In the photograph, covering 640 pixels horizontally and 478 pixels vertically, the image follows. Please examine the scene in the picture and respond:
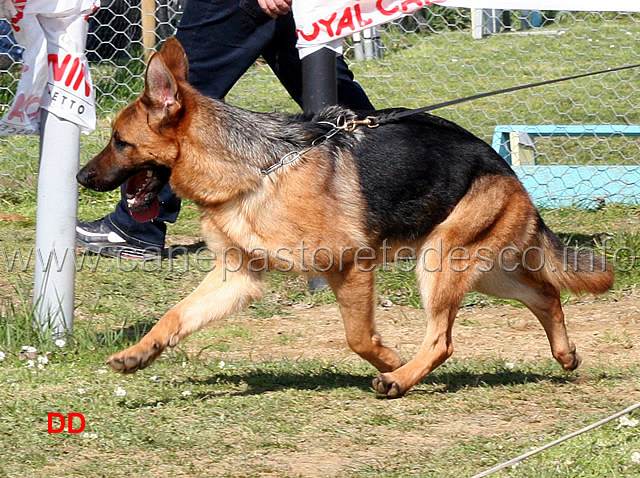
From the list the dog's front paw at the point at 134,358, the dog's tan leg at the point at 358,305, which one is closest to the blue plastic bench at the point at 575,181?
the dog's tan leg at the point at 358,305

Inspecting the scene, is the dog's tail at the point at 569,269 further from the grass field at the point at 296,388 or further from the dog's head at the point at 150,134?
the dog's head at the point at 150,134

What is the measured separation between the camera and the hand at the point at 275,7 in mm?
4527

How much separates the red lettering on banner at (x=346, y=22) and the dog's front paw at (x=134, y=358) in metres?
1.80

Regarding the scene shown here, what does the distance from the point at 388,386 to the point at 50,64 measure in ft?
5.83

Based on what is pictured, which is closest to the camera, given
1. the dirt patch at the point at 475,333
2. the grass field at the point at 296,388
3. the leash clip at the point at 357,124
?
the grass field at the point at 296,388

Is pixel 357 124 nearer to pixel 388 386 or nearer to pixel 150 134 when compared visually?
pixel 150 134

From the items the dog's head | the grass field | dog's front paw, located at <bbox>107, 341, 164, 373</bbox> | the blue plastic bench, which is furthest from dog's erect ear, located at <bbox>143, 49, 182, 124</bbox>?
the blue plastic bench

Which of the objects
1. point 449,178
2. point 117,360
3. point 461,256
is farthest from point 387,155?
point 117,360

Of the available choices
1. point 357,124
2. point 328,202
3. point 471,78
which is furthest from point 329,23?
point 471,78

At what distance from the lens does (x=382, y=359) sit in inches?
145

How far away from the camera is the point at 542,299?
401cm

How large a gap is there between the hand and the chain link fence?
265 centimetres

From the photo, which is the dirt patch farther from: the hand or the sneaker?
the hand

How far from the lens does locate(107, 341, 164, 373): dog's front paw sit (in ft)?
11.0
